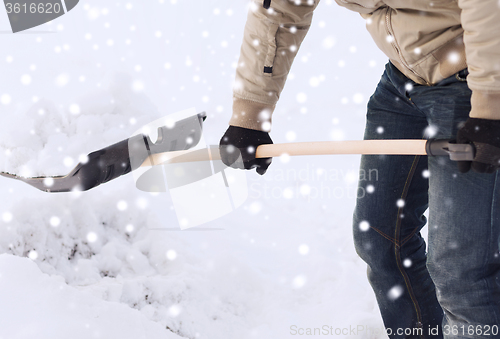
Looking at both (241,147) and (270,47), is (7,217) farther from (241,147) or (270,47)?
(270,47)

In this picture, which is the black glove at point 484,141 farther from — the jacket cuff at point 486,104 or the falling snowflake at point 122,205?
the falling snowflake at point 122,205

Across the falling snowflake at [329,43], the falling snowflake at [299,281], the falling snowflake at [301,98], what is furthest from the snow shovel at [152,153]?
the falling snowflake at [329,43]

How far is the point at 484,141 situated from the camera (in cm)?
98

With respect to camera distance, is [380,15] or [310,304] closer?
[380,15]

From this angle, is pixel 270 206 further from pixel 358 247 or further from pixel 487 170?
pixel 487 170

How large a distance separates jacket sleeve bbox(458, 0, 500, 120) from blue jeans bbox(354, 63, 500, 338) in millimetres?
92

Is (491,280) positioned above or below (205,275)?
above

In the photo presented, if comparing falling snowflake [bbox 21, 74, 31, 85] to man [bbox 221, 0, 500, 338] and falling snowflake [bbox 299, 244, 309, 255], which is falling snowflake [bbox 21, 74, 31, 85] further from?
falling snowflake [bbox 299, 244, 309, 255]

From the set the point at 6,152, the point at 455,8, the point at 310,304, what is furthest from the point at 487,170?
the point at 6,152

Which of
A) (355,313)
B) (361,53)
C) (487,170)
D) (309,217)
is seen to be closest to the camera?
(487,170)

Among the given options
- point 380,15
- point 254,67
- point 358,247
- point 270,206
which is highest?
point 380,15

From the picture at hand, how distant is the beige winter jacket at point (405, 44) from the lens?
36.6 inches

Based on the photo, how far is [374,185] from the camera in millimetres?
1396

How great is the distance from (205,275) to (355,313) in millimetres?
830
